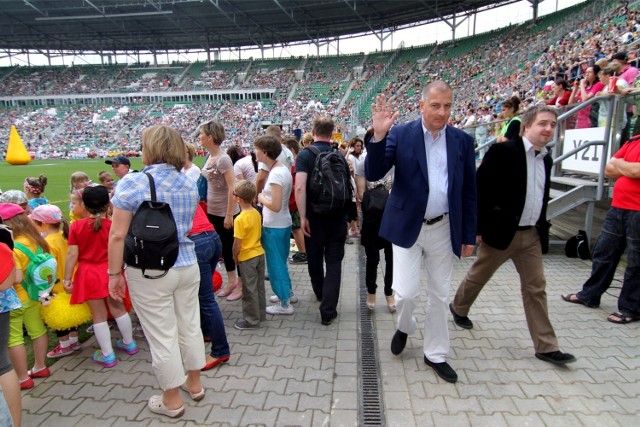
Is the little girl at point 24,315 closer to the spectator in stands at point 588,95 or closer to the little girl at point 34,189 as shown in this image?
the little girl at point 34,189

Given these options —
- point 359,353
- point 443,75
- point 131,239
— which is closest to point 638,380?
point 359,353

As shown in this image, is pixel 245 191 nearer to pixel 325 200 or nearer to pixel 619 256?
pixel 325 200

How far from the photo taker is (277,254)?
417 cm

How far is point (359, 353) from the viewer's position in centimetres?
346

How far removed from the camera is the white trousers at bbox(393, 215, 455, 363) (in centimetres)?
294

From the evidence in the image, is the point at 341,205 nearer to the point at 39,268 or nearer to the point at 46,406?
the point at 39,268

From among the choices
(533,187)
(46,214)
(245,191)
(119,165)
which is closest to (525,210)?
(533,187)

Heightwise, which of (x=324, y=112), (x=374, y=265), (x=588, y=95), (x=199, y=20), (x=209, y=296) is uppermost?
(x=199, y=20)

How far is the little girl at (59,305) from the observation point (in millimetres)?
3270

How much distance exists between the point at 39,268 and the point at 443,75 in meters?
40.3

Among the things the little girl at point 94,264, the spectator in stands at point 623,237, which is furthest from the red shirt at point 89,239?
the spectator in stands at point 623,237

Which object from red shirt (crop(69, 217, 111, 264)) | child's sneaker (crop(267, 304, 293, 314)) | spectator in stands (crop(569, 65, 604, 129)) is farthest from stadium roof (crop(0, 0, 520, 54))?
red shirt (crop(69, 217, 111, 264))

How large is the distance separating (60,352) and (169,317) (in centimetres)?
175

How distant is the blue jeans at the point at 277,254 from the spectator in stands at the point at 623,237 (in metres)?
3.21
